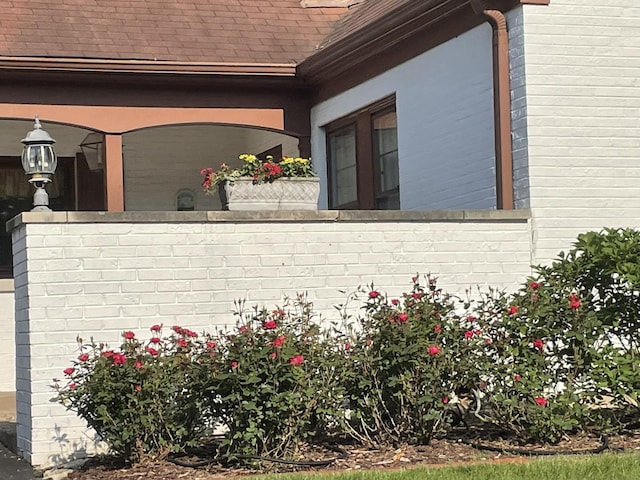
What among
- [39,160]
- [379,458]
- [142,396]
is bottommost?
[379,458]

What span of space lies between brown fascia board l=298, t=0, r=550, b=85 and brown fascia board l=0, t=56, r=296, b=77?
401 millimetres

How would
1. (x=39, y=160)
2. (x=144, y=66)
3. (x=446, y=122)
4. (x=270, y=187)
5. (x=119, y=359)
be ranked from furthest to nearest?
(x=144, y=66) → (x=446, y=122) → (x=270, y=187) → (x=39, y=160) → (x=119, y=359)

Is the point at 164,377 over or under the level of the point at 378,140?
under

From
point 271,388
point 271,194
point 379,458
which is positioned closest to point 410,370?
point 379,458

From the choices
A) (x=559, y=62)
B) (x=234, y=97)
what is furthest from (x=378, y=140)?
(x=559, y=62)

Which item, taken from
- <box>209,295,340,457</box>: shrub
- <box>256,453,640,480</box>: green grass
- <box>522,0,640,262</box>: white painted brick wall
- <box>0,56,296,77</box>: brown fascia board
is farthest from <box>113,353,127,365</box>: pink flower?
<box>0,56,296,77</box>: brown fascia board

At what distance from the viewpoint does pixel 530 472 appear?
6617mm

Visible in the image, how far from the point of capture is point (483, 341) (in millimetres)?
7977

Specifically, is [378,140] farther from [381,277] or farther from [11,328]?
[11,328]

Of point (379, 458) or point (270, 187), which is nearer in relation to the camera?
point (379, 458)

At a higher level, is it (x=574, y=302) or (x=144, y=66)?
(x=144, y=66)

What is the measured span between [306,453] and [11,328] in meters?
7.20

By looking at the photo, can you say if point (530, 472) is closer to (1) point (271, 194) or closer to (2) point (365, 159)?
(1) point (271, 194)

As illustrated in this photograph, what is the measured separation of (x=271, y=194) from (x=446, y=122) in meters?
2.37
